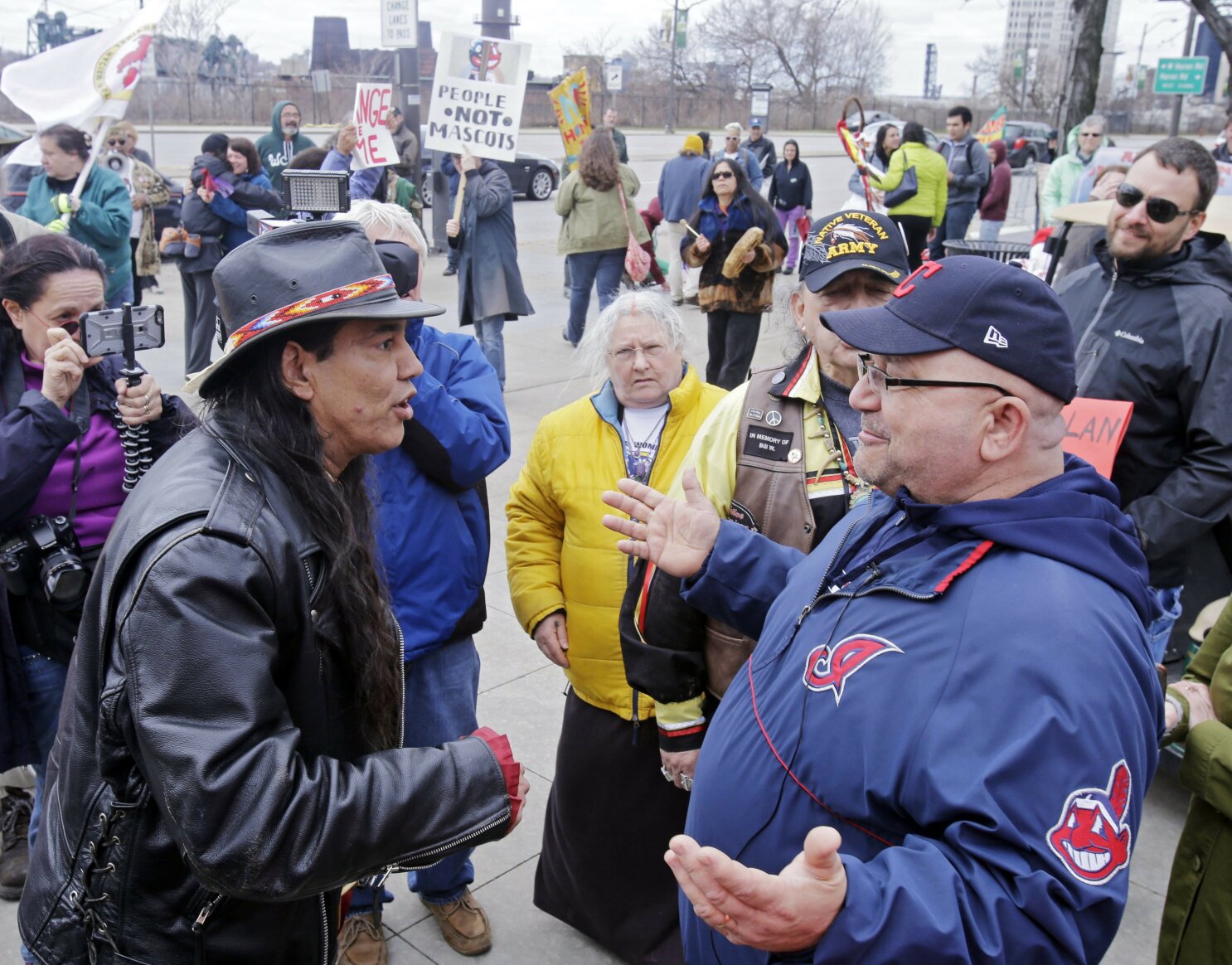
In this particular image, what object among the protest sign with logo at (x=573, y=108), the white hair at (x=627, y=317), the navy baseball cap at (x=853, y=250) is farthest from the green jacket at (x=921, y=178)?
the navy baseball cap at (x=853, y=250)

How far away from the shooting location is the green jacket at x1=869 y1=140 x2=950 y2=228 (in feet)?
41.6

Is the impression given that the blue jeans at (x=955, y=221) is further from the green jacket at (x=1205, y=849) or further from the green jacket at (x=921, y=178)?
the green jacket at (x=1205, y=849)

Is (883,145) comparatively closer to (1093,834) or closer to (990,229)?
(990,229)

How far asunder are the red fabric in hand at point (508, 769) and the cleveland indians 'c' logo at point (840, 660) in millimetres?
558

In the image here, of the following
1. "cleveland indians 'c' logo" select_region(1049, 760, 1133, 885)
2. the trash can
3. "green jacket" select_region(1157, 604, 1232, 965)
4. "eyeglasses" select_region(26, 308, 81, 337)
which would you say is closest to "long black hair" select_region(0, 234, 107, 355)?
"eyeglasses" select_region(26, 308, 81, 337)

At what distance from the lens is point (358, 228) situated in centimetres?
210

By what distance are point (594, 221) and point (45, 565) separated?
7.63m

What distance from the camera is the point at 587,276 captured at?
10312 mm

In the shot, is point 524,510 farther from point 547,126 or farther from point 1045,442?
point 547,126

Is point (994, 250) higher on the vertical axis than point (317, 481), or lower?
higher

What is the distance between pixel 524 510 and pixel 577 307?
7.09 meters

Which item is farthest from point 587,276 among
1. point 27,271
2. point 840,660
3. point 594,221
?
point 840,660

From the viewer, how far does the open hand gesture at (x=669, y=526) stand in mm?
2348

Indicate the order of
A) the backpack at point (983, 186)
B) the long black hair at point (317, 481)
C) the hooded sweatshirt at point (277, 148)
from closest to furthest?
the long black hair at point (317, 481) < the hooded sweatshirt at point (277, 148) < the backpack at point (983, 186)
